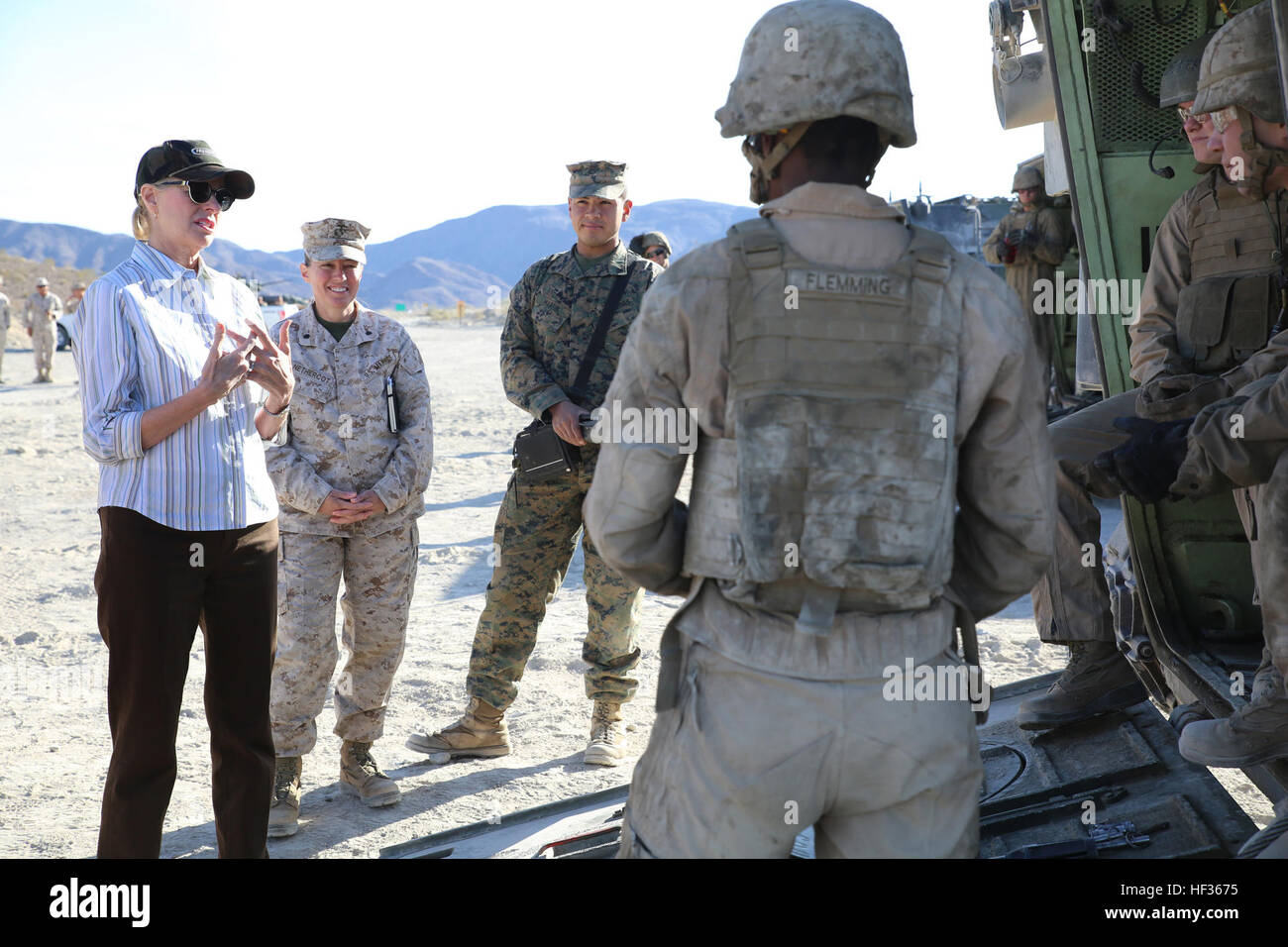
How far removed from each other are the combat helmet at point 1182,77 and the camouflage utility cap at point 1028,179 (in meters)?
6.34

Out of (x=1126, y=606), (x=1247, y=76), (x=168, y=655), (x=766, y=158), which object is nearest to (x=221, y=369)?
(x=168, y=655)

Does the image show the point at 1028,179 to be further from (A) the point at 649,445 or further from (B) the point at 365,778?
(A) the point at 649,445

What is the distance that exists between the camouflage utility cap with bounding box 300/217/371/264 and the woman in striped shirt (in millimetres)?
871

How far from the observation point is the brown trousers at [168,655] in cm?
322

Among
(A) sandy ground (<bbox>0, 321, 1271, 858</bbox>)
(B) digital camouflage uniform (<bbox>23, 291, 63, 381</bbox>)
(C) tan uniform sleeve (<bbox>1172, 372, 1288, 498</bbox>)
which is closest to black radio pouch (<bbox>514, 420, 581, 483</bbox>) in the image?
(A) sandy ground (<bbox>0, 321, 1271, 858</bbox>)

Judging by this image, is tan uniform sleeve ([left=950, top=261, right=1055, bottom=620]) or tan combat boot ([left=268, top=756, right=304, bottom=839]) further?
tan combat boot ([left=268, top=756, right=304, bottom=839])

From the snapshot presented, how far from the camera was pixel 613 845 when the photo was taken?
3598mm

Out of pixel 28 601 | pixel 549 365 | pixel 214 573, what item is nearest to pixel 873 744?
pixel 214 573

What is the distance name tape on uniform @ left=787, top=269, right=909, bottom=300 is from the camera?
2.08 m

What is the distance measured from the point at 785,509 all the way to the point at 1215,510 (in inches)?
104

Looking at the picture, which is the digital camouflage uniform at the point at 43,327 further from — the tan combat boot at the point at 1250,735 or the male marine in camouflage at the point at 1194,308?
the tan combat boot at the point at 1250,735

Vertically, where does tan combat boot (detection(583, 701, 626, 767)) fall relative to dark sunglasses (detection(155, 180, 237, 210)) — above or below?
below

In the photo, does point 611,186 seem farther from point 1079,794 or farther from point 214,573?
point 1079,794

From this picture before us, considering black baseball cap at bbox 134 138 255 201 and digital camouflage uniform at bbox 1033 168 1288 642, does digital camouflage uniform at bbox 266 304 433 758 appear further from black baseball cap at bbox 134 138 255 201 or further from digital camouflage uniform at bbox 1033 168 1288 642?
digital camouflage uniform at bbox 1033 168 1288 642
